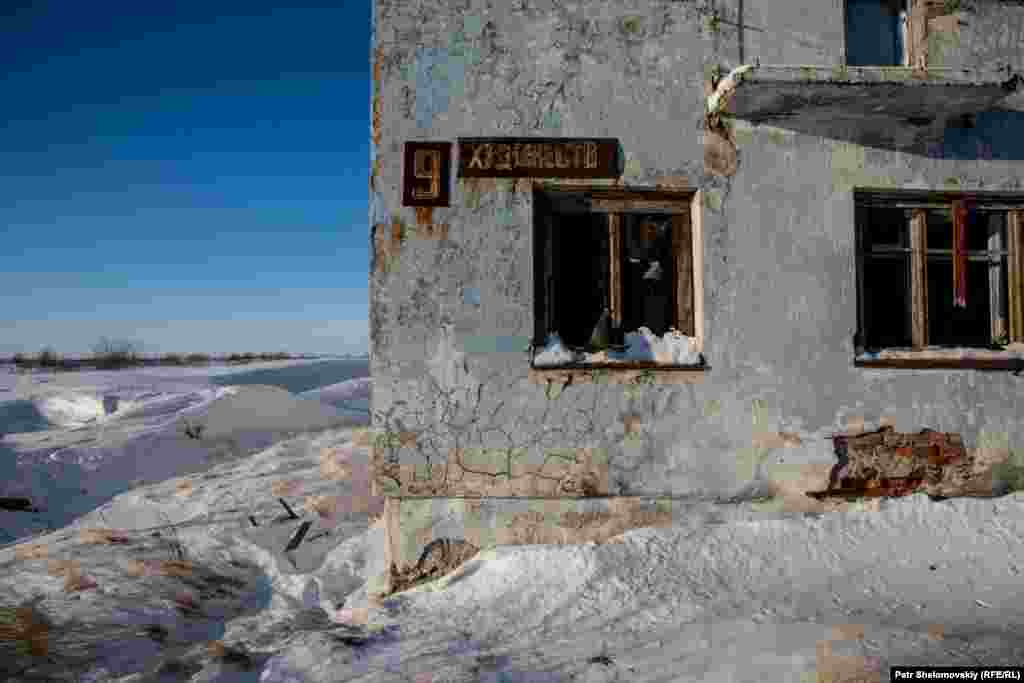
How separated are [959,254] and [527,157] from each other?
321cm

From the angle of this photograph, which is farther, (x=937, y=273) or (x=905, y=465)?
(x=937, y=273)

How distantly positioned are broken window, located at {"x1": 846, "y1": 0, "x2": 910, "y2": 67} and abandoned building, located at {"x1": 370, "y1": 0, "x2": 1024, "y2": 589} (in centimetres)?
12

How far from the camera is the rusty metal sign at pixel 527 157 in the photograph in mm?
4277

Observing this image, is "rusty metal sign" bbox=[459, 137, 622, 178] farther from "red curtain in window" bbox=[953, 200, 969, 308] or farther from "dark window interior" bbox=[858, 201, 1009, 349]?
"red curtain in window" bbox=[953, 200, 969, 308]

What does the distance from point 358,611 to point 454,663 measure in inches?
42.4

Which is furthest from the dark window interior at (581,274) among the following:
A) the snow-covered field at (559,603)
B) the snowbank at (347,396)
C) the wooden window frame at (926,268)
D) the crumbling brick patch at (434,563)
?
the snowbank at (347,396)

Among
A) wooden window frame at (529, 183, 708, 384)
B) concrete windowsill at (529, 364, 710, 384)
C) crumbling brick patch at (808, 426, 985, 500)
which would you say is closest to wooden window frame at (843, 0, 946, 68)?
wooden window frame at (529, 183, 708, 384)

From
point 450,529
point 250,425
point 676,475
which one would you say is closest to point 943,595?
point 676,475

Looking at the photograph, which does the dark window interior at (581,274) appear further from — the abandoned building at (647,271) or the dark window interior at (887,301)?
the dark window interior at (887,301)

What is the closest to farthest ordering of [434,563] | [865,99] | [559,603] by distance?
[559,603]
[865,99]
[434,563]

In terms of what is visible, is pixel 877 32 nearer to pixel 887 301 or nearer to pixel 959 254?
pixel 959 254

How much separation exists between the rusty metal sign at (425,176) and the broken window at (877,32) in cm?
314

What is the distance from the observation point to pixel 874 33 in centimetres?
461

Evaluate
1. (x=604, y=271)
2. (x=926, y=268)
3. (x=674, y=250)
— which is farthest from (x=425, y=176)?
(x=926, y=268)
